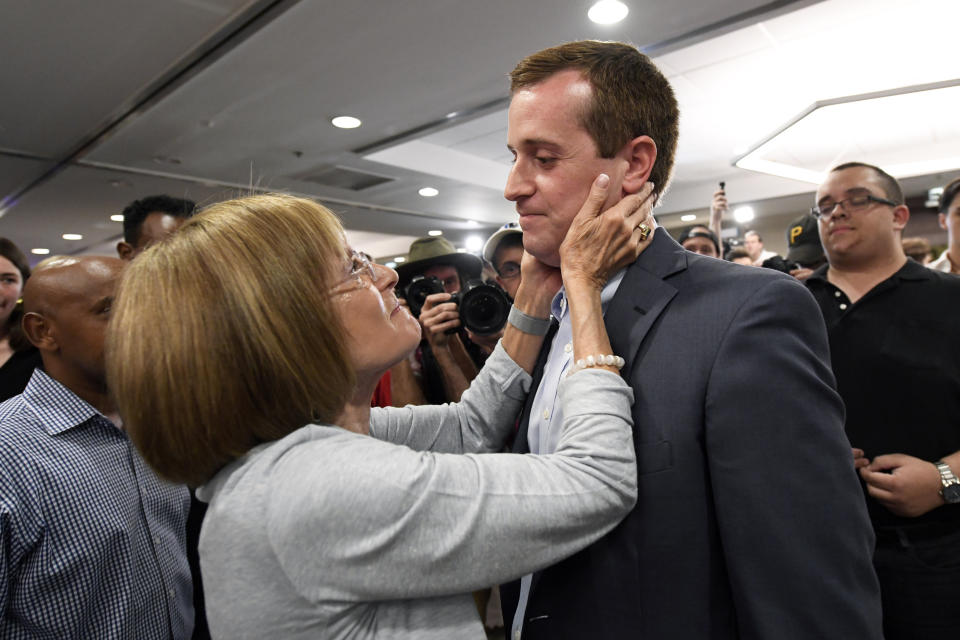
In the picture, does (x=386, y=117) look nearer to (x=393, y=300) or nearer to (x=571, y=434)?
(x=393, y=300)

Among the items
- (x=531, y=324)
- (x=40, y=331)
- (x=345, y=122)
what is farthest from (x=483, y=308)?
(x=345, y=122)

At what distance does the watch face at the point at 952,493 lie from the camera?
1483 mm

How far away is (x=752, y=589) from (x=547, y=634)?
304 mm

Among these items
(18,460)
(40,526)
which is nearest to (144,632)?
(40,526)

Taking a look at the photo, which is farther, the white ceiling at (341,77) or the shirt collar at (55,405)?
the white ceiling at (341,77)

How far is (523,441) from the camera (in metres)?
1.12

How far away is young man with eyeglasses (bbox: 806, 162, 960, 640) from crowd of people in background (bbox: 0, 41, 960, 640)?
3.12ft

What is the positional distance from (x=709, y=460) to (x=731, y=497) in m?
0.05

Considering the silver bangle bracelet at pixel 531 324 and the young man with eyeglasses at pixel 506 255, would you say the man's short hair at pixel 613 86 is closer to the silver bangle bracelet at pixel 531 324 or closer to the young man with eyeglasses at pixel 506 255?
the silver bangle bracelet at pixel 531 324

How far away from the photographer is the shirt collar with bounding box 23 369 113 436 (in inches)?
50.1

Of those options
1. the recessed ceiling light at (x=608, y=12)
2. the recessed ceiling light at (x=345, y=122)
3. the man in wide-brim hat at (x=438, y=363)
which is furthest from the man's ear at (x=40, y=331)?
the recessed ceiling light at (x=345, y=122)

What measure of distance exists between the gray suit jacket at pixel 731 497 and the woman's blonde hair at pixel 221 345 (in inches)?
17.8

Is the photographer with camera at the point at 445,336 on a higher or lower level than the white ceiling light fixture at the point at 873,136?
lower

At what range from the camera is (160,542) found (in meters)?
1.36
